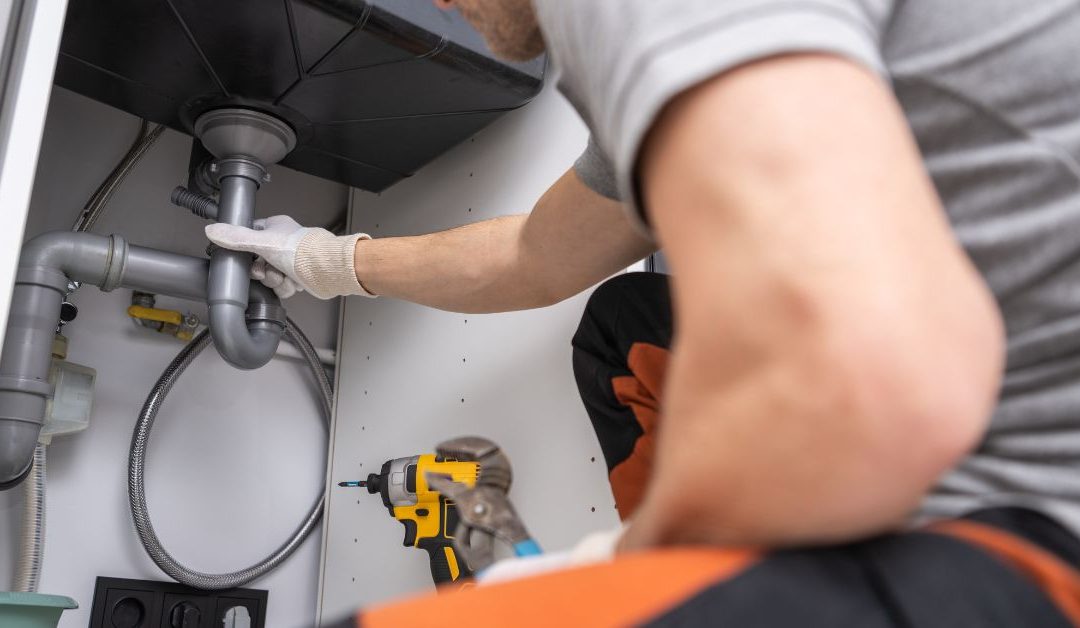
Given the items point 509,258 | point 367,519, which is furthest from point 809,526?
point 367,519

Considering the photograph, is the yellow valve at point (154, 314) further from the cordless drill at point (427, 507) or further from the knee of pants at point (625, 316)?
the knee of pants at point (625, 316)

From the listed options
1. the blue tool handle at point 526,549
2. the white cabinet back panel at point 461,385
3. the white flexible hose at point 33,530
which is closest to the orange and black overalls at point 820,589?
the blue tool handle at point 526,549

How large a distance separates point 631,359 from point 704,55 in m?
0.61

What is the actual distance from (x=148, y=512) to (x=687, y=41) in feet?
4.01

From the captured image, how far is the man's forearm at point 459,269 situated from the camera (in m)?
1.04

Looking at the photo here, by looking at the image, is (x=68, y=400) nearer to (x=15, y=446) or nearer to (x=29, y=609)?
(x=15, y=446)

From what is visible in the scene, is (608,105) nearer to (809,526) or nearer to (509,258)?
(809,526)

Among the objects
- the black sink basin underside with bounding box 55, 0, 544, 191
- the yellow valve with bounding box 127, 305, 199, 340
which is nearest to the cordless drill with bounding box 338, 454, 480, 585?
the yellow valve with bounding box 127, 305, 199, 340

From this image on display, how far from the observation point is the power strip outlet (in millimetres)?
1238

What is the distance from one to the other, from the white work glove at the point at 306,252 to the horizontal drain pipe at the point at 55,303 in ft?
0.23

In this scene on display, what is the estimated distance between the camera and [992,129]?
0.39 meters

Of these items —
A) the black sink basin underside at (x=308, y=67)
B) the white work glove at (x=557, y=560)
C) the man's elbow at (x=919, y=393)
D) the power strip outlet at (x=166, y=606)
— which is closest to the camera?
the man's elbow at (x=919, y=393)

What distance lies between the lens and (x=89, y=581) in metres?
1.24

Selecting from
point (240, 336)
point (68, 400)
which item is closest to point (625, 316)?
point (240, 336)
